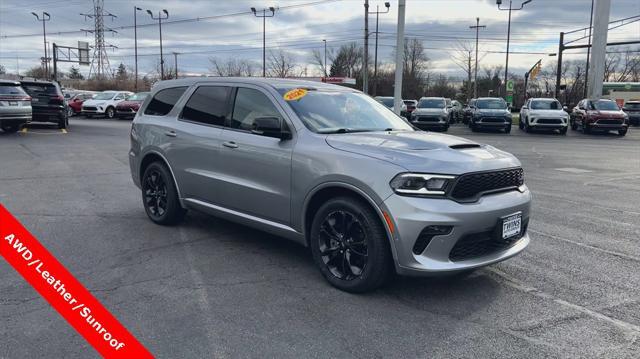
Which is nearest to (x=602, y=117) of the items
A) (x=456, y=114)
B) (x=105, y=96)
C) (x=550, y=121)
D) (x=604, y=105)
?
(x=604, y=105)

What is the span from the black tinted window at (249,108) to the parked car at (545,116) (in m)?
22.4

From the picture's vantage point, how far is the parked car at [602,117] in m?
24.3

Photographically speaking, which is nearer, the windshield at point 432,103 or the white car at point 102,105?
the windshield at point 432,103

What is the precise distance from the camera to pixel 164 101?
21.2 feet

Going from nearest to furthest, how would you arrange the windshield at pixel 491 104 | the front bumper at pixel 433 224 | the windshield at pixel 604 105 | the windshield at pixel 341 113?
the front bumper at pixel 433 224 → the windshield at pixel 341 113 → the windshield at pixel 604 105 → the windshield at pixel 491 104

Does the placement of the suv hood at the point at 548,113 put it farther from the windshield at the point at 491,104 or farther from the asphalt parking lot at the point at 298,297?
the asphalt parking lot at the point at 298,297

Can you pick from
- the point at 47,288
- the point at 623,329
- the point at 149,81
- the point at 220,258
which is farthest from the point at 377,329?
the point at 149,81

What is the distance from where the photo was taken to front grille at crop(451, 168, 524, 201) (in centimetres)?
391

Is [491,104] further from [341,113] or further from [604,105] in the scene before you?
[341,113]

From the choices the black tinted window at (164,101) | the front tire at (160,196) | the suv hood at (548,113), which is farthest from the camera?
the suv hood at (548,113)

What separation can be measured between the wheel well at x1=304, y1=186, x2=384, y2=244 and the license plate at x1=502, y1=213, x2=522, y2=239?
101 centimetres

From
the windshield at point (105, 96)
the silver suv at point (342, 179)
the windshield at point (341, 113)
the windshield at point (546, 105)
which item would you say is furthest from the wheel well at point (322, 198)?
the windshield at point (105, 96)

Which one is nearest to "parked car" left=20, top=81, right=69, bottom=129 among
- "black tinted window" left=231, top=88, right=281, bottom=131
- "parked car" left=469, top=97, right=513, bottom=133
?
"black tinted window" left=231, top=88, right=281, bottom=131

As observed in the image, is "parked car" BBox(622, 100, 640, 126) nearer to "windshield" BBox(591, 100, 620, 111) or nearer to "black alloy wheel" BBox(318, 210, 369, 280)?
"windshield" BBox(591, 100, 620, 111)
